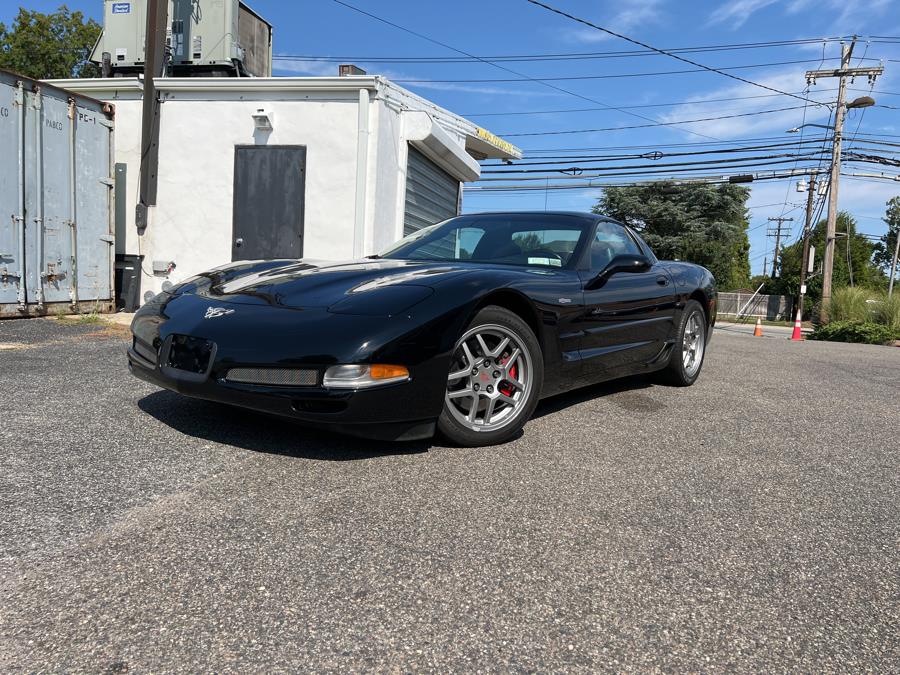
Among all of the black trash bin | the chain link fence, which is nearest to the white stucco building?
the black trash bin

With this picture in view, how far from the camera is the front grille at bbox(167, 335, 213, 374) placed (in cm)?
254

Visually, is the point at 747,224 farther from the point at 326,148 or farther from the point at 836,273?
the point at 326,148

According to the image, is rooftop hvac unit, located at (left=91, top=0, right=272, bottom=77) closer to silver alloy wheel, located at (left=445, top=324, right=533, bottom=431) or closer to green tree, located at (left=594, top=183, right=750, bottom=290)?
silver alloy wheel, located at (left=445, top=324, right=533, bottom=431)

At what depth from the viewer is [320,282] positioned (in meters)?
2.91

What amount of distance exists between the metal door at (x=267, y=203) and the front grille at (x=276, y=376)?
21.1ft

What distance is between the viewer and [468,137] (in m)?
12.6

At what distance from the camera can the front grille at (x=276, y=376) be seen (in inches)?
94.3

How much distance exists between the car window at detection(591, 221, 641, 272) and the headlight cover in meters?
1.72

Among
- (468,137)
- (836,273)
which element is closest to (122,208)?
(468,137)

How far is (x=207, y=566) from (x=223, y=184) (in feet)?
26.2

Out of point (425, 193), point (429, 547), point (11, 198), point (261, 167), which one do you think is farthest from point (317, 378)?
point (425, 193)

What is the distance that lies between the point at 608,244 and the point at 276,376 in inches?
97.3

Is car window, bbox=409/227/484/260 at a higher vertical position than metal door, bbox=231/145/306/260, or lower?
lower

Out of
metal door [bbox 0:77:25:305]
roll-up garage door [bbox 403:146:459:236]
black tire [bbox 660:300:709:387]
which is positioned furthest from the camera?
roll-up garage door [bbox 403:146:459:236]
